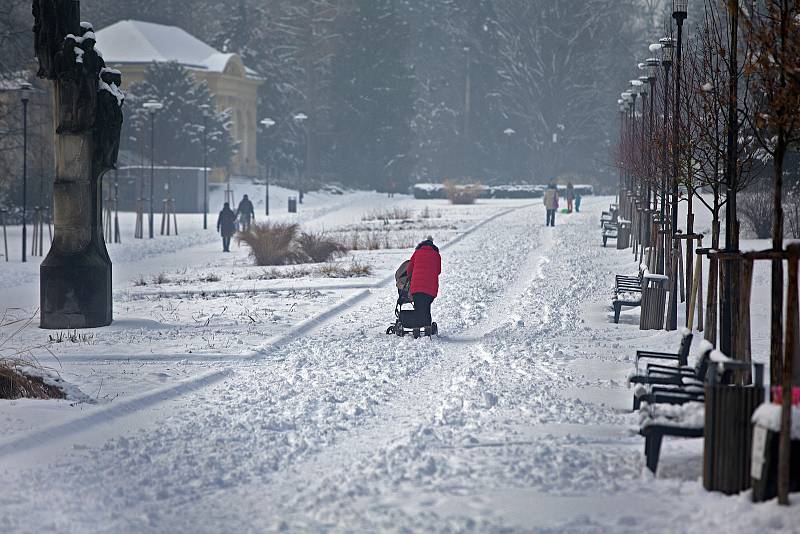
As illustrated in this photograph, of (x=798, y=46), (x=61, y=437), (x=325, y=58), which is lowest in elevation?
(x=61, y=437)

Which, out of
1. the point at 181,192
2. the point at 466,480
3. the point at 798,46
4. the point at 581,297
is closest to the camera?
the point at 466,480

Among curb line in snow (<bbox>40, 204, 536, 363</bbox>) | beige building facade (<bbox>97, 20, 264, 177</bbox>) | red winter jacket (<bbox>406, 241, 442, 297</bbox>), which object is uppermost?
beige building facade (<bbox>97, 20, 264, 177</bbox>)

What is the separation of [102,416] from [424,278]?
274 inches

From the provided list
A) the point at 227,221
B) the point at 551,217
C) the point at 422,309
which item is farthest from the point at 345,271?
the point at 551,217

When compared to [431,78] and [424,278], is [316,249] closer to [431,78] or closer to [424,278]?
[424,278]

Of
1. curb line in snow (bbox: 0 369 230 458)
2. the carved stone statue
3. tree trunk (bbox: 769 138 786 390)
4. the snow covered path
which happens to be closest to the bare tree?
tree trunk (bbox: 769 138 786 390)

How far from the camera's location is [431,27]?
111 meters

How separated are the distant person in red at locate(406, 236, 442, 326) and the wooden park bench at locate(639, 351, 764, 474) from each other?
7.54 metres

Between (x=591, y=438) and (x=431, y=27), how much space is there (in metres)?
104

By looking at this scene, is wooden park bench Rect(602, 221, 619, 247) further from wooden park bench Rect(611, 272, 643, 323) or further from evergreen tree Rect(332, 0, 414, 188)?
evergreen tree Rect(332, 0, 414, 188)

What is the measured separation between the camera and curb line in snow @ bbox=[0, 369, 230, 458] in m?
9.61

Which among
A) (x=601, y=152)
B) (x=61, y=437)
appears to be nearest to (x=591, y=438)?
(x=61, y=437)

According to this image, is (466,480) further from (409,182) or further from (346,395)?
(409,182)

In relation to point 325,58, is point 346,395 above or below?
below
